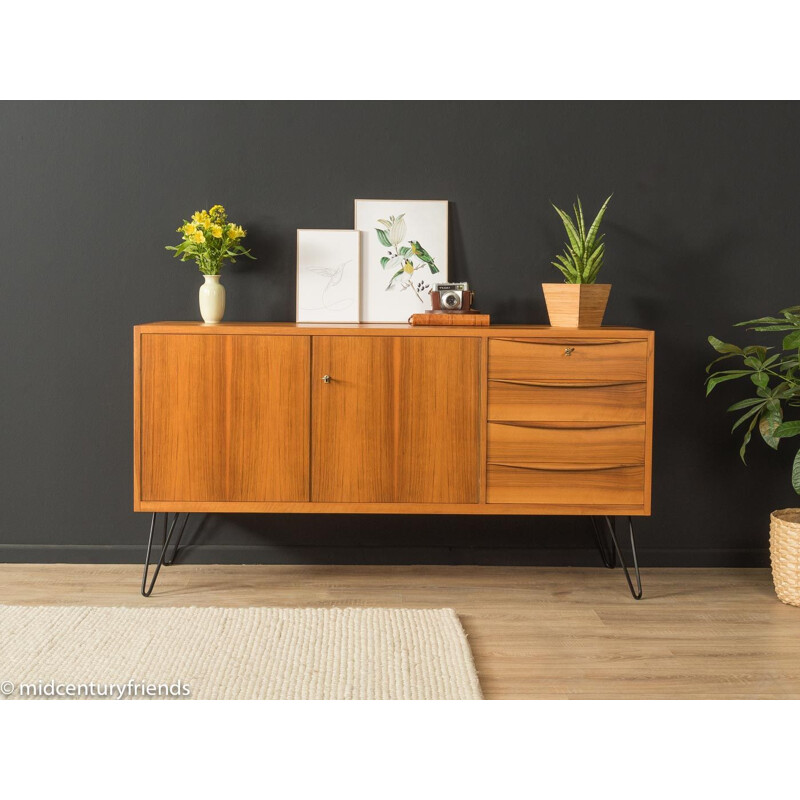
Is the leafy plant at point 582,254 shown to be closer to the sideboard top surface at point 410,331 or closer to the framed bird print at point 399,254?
the sideboard top surface at point 410,331

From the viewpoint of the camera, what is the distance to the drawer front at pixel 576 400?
320cm

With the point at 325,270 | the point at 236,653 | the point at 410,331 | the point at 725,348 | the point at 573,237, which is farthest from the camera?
the point at 325,270

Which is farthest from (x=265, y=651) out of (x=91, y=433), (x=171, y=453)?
(x=91, y=433)

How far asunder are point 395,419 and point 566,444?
2.08 feet

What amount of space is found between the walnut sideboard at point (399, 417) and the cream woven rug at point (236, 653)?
422 millimetres

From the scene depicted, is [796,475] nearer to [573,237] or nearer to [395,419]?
[573,237]

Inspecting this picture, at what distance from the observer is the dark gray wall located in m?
3.61

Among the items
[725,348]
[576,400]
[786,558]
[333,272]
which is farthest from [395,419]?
[786,558]

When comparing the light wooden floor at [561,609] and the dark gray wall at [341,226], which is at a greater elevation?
the dark gray wall at [341,226]

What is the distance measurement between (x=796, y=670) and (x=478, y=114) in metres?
2.38

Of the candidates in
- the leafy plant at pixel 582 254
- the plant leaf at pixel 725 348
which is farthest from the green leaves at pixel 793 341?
the leafy plant at pixel 582 254

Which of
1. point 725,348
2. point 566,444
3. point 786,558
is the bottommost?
point 786,558

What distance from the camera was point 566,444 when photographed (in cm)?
320

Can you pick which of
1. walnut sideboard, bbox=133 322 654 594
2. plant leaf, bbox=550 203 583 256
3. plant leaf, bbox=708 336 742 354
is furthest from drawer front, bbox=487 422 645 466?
plant leaf, bbox=550 203 583 256
